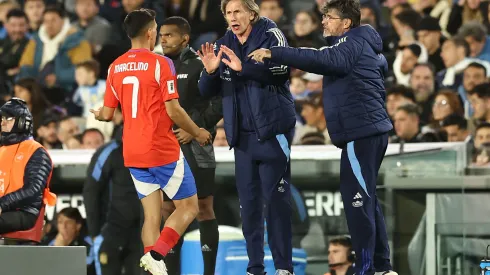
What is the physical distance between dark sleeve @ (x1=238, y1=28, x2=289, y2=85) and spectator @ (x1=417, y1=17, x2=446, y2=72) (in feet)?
18.3

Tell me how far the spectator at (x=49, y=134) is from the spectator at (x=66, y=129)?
0.05 m

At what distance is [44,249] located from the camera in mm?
6289

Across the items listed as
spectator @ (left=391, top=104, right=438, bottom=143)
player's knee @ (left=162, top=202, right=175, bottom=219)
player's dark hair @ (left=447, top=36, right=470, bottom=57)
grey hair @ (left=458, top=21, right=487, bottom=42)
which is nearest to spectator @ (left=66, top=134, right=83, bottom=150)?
spectator @ (left=391, top=104, right=438, bottom=143)

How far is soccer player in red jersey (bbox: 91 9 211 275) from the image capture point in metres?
6.80

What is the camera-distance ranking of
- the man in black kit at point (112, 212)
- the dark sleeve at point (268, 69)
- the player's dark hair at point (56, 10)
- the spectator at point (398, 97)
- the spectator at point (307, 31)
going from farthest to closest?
the player's dark hair at point (56, 10), the spectator at point (307, 31), the spectator at point (398, 97), the man in black kit at point (112, 212), the dark sleeve at point (268, 69)

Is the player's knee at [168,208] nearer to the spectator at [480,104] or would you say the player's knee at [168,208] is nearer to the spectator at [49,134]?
the spectator at [480,104]

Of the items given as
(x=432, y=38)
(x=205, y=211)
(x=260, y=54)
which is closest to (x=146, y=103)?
(x=260, y=54)

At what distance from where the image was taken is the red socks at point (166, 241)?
263 inches

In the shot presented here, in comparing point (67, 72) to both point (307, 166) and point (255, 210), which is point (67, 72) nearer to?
point (307, 166)

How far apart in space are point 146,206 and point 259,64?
122 cm

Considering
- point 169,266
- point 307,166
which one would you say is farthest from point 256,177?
point 307,166

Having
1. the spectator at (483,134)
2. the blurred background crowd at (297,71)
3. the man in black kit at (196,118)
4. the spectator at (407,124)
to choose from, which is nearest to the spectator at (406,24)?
the blurred background crowd at (297,71)

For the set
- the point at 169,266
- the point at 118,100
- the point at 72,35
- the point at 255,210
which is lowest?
the point at 169,266

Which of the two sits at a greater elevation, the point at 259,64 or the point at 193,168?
the point at 259,64
